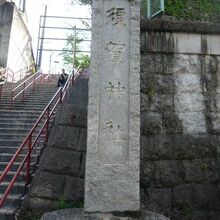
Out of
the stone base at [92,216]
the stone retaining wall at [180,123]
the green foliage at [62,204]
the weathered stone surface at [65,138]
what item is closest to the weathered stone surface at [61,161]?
the weathered stone surface at [65,138]

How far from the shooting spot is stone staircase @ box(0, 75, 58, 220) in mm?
5031

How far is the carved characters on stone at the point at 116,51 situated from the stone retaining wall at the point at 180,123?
65.8 inches

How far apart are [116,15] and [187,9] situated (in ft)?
11.4

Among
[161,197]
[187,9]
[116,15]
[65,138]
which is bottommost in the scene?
[161,197]

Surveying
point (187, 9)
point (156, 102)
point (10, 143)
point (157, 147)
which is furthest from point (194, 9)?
point (10, 143)

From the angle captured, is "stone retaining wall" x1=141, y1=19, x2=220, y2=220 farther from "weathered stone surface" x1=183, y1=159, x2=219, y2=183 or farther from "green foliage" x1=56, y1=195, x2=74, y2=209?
"green foliage" x1=56, y1=195, x2=74, y2=209

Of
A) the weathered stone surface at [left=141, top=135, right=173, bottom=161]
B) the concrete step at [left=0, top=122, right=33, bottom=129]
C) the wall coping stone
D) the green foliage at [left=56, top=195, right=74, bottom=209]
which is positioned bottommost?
the green foliage at [left=56, top=195, right=74, bottom=209]

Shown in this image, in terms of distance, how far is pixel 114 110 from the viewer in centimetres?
414

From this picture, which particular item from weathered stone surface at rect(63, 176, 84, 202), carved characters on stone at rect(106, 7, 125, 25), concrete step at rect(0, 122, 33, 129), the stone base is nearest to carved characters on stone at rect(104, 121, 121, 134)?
the stone base

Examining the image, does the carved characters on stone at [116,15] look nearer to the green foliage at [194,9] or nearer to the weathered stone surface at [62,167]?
the weathered stone surface at [62,167]

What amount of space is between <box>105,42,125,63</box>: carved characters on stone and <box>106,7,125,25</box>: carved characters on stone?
31 cm

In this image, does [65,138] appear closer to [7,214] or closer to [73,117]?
[73,117]

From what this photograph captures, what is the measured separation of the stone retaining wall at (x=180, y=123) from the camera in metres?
5.34

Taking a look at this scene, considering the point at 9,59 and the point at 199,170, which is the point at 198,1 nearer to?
the point at 199,170
